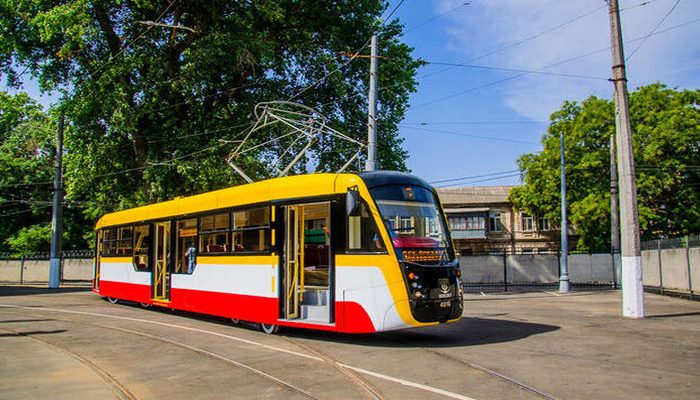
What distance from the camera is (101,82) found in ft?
75.2

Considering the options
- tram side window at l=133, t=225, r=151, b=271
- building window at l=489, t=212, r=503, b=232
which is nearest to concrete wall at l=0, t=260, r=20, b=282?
tram side window at l=133, t=225, r=151, b=271

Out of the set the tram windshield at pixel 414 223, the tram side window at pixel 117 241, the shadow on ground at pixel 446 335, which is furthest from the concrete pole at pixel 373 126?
the tram side window at pixel 117 241

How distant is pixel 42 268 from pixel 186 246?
27.3 metres

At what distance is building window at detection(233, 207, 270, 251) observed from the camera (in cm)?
1238

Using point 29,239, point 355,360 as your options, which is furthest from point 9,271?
point 355,360

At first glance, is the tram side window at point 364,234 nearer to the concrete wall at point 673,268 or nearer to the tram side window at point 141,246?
the tram side window at point 141,246

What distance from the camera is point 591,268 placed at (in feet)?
111

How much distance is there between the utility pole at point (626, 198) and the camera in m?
14.8

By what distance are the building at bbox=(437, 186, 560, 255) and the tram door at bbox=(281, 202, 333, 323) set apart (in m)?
47.5

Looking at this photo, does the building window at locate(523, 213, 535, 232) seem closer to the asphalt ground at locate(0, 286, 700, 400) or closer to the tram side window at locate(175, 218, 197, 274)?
the asphalt ground at locate(0, 286, 700, 400)

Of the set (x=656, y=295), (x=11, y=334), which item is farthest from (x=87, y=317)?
(x=656, y=295)

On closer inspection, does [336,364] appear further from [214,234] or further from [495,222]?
[495,222]

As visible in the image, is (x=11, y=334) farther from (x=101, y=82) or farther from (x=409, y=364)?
(x=101, y=82)

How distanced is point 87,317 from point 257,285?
20.2 ft
